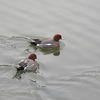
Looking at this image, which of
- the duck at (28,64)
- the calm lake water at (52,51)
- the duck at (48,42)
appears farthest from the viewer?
the duck at (48,42)

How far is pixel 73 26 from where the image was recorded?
1397 centimetres

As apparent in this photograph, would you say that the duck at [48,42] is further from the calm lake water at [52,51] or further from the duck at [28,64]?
the duck at [28,64]

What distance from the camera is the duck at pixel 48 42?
41.9 ft

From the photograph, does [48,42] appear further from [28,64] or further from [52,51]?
[28,64]

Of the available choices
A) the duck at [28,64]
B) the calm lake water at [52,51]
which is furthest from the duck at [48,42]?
the duck at [28,64]

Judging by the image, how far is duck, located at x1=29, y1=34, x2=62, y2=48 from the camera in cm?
1276

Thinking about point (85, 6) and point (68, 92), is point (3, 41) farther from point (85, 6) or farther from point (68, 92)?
point (85, 6)

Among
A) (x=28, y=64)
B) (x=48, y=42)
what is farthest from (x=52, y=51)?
(x=28, y=64)

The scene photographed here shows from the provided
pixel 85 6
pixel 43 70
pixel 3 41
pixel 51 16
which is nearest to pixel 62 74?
pixel 43 70

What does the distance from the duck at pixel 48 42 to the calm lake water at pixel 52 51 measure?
246 mm

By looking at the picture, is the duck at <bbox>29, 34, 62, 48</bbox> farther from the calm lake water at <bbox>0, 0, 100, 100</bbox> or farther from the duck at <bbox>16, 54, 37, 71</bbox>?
the duck at <bbox>16, 54, 37, 71</bbox>

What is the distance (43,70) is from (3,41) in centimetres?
252

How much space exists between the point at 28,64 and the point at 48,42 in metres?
2.25

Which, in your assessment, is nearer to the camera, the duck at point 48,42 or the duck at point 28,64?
the duck at point 28,64
